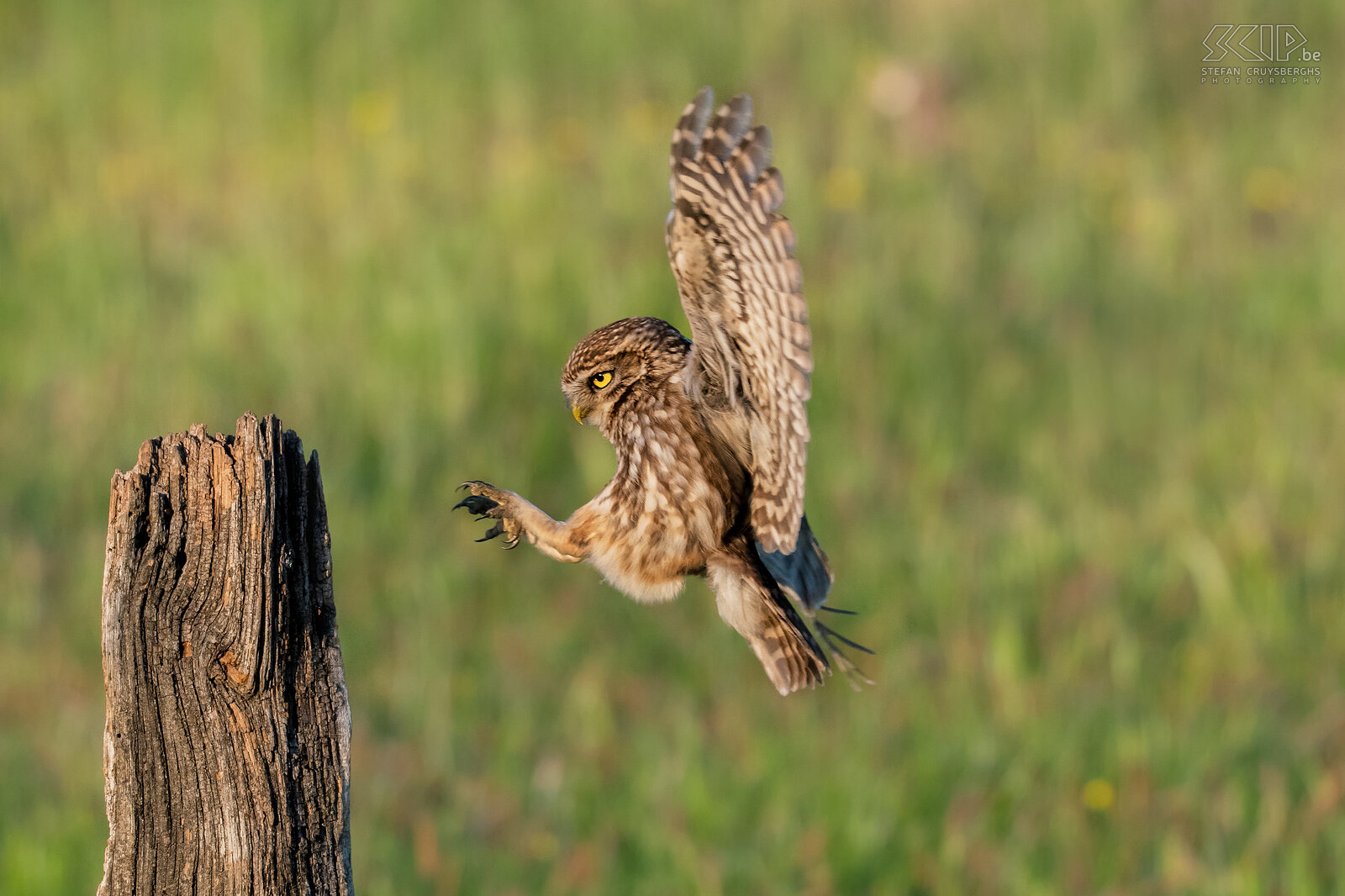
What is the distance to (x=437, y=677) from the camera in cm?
625

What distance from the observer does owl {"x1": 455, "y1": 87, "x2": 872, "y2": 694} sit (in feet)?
8.63

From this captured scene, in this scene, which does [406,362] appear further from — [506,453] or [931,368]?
[931,368]

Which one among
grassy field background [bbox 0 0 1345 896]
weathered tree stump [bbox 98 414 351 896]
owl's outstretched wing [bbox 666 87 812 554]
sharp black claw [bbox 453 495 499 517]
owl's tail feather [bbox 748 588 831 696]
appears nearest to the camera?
weathered tree stump [bbox 98 414 351 896]

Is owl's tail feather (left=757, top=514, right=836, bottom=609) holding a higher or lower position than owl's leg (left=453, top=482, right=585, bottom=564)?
lower

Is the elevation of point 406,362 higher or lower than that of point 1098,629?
higher

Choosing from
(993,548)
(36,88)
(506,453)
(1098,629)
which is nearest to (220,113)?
(36,88)

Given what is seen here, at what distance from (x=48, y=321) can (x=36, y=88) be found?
2888mm

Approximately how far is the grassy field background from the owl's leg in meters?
2.24

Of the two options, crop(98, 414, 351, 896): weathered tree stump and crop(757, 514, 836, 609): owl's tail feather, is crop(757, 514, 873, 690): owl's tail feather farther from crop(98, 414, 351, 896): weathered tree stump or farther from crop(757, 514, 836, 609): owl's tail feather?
crop(98, 414, 351, 896): weathered tree stump

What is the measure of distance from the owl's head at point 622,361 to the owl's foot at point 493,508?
0.29 metres

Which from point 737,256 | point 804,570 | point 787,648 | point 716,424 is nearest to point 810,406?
point 804,570

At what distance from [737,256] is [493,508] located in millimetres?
864

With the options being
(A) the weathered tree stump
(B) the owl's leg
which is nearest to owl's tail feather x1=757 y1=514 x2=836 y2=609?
(B) the owl's leg

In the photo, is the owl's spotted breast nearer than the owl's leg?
Yes
